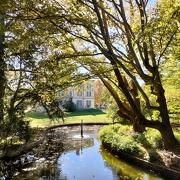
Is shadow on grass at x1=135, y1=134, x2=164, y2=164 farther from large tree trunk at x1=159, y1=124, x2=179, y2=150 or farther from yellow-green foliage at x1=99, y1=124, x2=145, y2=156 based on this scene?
large tree trunk at x1=159, y1=124, x2=179, y2=150

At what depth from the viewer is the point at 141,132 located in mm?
25188

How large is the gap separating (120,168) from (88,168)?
175 centimetres

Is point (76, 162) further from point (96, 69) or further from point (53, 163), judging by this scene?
point (96, 69)

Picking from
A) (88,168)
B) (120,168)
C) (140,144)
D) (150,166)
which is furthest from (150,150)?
(88,168)

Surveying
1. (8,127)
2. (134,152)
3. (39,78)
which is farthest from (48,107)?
(134,152)

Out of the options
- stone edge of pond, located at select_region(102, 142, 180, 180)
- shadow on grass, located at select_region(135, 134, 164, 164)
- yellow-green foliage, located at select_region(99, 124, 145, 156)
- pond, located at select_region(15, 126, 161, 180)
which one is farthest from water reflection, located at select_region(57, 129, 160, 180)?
shadow on grass, located at select_region(135, 134, 164, 164)

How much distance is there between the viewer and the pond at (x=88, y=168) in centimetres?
1758

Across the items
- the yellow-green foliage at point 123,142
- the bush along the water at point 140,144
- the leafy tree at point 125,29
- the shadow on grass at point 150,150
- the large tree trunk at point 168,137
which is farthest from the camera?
the yellow-green foliage at point 123,142

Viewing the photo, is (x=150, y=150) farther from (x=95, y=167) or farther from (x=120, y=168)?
(x=95, y=167)

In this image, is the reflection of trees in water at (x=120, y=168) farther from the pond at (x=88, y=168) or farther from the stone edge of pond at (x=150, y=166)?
the stone edge of pond at (x=150, y=166)

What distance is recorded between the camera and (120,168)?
19484 millimetres

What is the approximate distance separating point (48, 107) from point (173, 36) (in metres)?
8.55

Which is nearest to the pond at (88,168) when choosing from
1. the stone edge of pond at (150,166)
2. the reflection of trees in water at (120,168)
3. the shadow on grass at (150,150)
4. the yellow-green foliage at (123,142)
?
the reflection of trees in water at (120,168)

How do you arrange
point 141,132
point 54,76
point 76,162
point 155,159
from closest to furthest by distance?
point 54,76, point 155,159, point 76,162, point 141,132
